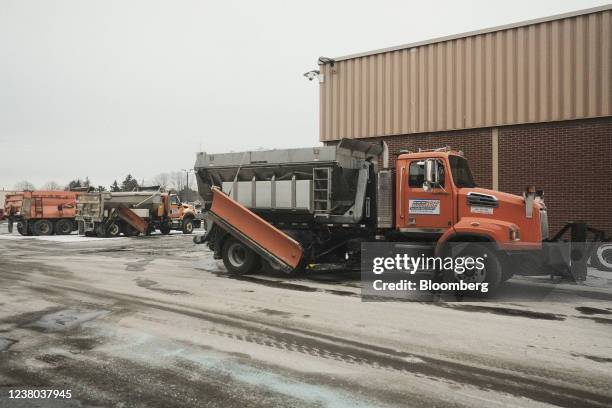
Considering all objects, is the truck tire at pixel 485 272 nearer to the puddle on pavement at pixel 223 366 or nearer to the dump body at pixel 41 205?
the puddle on pavement at pixel 223 366

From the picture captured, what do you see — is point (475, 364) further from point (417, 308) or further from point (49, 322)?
point (49, 322)

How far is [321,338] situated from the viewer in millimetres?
5879

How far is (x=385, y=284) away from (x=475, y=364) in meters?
5.42

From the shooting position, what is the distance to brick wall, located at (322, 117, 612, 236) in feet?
46.1

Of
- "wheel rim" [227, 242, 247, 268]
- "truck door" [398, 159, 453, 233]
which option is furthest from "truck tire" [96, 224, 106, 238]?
"truck door" [398, 159, 453, 233]

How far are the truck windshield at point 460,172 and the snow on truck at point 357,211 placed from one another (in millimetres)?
27

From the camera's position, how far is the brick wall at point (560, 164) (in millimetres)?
14055

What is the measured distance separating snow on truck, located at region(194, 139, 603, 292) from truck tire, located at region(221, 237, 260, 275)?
0.02 metres

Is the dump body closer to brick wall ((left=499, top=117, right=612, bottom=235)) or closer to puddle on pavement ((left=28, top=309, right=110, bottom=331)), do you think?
puddle on pavement ((left=28, top=309, right=110, bottom=331))

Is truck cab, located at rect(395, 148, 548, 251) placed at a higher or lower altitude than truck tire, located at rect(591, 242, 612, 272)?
higher

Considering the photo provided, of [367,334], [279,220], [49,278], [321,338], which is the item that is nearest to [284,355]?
[321,338]

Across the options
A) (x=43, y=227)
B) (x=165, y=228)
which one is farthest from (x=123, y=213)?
(x=43, y=227)

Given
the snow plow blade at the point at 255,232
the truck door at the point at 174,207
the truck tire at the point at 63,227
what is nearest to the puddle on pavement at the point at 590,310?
the snow plow blade at the point at 255,232

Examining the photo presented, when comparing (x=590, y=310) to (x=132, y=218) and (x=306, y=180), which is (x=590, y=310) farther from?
(x=132, y=218)
